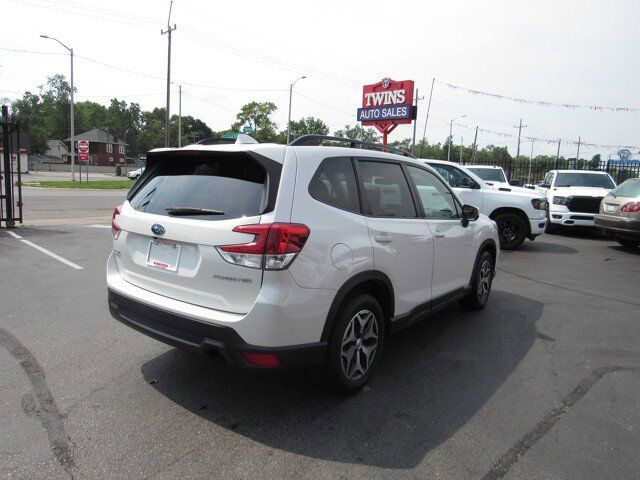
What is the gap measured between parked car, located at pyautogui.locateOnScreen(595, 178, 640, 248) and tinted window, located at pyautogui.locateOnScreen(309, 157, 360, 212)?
895 cm

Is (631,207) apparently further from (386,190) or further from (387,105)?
(387,105)

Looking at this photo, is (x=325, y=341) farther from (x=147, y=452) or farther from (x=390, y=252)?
(x=147, y=452)

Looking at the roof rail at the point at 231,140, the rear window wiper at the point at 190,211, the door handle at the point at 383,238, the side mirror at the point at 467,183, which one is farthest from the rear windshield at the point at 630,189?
the rear window wiper at the point at 190,211

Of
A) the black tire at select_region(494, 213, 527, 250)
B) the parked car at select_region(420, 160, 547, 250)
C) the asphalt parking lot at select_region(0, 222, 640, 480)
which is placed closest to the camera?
the asphalt parking lot at select_region(0, 222, 640, 480)

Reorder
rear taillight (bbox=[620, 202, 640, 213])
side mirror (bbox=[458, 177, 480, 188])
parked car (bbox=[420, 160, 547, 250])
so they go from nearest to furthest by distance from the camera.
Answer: rear taillight (bbox=[620, 202, 640, 213])
parked car (bbox=[420, 160, 547, 250])
side mirror (bbox=[458, 177, 480, 188])

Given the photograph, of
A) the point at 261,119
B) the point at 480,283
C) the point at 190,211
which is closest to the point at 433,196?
the point at 480,283

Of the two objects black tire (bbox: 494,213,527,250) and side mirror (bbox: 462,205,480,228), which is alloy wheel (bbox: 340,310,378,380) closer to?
side mirror (bbox: 462,205,480,228)

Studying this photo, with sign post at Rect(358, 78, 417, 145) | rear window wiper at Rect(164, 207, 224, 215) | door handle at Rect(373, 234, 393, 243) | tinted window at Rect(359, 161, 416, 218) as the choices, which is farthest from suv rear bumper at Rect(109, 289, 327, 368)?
sign post at Rect(358, 78, 417, 145)

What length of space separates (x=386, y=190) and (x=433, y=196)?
936mm

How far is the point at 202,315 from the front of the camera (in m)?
2.85

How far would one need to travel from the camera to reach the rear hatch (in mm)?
2783

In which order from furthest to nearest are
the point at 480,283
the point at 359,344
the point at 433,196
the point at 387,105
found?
1. the point at 387,105
2. the point at 480,283
3. the point at 433,196
4. the point at 359,344

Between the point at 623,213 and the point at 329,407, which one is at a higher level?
the point at 623,213

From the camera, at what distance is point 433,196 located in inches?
177
